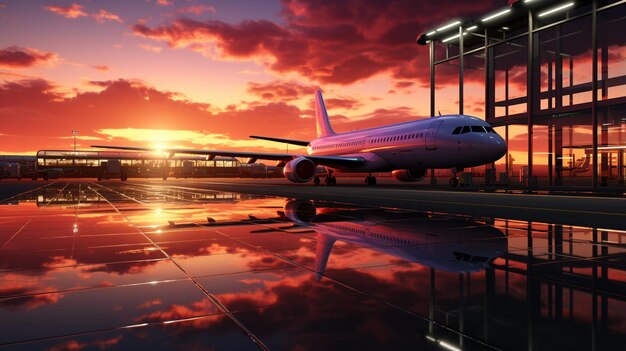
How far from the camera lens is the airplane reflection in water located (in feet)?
19.7

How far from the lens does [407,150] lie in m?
26.7

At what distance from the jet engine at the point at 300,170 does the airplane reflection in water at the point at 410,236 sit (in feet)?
56.0

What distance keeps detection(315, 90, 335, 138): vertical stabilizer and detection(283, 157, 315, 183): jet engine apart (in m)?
13.6

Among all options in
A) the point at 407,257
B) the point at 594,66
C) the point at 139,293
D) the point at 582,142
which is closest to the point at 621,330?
the point at 407,257

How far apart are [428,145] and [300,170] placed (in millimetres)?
9171

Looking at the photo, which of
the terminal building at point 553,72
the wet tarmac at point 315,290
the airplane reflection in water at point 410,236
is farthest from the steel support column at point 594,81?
the wet tarmac at point 315,290

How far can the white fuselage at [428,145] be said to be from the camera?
2292cm

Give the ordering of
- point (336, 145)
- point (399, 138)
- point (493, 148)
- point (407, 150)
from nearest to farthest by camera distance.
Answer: point (493, 148)
point (407, 150)
point (399, 138)
point (336, 145)


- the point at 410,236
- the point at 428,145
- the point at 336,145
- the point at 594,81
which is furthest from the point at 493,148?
the point at 410,236

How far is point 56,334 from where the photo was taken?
3.27 metres

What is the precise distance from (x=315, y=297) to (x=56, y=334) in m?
2.18

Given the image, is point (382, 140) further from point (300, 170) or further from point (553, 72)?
point (553, 72)

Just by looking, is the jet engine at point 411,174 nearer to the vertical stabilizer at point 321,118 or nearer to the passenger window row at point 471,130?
the passenger window row at point 471,130

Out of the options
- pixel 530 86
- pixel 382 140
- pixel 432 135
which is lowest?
pixel 432 135
